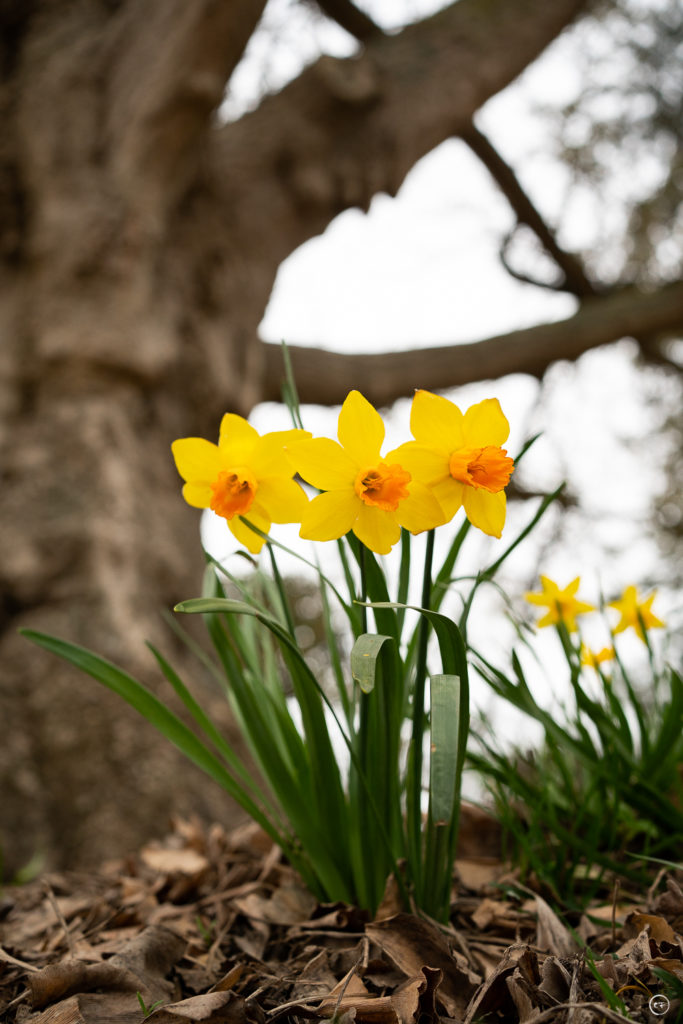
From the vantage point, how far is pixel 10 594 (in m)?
1.79

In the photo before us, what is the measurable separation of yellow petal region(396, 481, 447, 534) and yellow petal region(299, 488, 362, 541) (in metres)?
0.04

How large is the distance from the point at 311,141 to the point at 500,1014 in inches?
107

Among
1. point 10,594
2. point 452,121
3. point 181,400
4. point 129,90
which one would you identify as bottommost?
point 10,594

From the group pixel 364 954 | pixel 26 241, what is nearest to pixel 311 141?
pixel 26 241

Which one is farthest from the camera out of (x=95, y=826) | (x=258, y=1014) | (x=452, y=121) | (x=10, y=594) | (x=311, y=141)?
(x=452, y=121)

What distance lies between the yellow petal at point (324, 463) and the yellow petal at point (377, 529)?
0.03 metres

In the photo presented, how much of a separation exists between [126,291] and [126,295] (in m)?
0.01

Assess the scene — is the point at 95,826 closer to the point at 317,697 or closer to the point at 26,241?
the point at 317,697

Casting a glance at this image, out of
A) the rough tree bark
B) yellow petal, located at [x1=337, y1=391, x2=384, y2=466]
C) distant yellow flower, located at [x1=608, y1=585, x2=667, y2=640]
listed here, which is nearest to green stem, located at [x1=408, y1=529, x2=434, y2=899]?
yellow petal, located at [x1=337, y1=391, x2=384, y2=466]

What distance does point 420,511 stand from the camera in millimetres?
584

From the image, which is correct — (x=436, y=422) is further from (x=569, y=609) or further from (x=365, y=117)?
(x=365, y=117)

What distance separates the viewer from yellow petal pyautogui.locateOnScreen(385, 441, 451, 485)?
0.59 m

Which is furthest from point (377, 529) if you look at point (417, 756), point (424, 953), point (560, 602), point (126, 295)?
point (126, 295)

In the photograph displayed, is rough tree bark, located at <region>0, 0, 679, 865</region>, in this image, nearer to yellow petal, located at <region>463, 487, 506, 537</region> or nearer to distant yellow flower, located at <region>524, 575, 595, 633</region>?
distant yellow flower, located at <region>524, 575, 595, 633</region>
